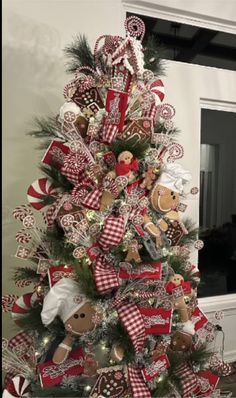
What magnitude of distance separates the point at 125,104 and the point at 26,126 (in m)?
0.70

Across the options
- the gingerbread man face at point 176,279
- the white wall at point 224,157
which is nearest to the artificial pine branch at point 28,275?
the gingerbread man face at point 176,279

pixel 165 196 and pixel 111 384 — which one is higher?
pixel 165 196

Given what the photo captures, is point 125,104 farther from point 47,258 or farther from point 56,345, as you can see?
point 56,345

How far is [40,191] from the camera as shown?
1.24 m

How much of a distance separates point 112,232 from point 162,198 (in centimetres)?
24

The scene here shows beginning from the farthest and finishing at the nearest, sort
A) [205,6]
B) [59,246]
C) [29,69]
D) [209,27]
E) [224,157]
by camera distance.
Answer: [224,157], [209,27], [205,6], [29,69], [59,246]

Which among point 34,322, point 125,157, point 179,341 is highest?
point 125,157

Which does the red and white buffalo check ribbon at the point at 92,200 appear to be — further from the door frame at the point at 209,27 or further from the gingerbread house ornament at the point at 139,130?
the door frame at the point at 209,27

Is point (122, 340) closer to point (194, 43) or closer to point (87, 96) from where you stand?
point (87, 96)

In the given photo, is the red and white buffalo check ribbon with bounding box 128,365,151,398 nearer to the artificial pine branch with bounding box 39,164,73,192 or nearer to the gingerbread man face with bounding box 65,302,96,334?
the gingerbread man face with bounding box 65,302,96,334

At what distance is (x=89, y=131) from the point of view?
1200 millimetres

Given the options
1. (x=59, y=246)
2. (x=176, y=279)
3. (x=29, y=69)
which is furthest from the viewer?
(x=29, y=69)

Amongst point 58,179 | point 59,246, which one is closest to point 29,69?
point 58,179

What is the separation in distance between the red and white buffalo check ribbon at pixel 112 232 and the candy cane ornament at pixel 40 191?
0.25 metres
